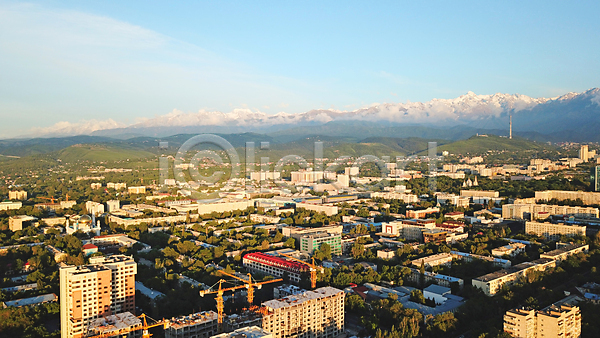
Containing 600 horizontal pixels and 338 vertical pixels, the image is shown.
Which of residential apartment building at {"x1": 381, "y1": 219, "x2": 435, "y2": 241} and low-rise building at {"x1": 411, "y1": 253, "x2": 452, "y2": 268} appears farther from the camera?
residential apartment building at {"x1": 381, "y1": 219, "x2": 435, "y2": 241}

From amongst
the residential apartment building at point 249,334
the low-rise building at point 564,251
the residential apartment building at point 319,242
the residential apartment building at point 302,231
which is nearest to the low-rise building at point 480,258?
the low-rise building at point 564,251

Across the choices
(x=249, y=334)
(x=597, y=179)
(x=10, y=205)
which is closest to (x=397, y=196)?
(x=597, y=179)

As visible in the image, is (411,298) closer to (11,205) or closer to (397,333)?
(397,333)

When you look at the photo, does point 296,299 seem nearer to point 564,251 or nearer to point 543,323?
point 543,323

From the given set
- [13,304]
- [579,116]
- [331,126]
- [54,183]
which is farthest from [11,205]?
[579,116]

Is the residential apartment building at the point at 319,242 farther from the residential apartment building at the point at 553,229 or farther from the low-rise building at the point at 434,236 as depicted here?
the residential apartment building at the point at 553,229

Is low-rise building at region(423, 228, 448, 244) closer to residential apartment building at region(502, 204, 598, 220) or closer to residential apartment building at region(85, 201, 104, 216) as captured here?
residential apartment building at region(502, 204, 598, 220)

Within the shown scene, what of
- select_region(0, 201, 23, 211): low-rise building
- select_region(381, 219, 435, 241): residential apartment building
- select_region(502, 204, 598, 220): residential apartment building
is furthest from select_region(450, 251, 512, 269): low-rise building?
select_region(0, 201, 23, 211): low-rise building
